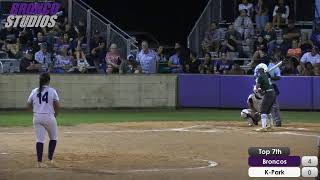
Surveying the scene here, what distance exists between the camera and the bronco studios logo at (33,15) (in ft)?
95.3

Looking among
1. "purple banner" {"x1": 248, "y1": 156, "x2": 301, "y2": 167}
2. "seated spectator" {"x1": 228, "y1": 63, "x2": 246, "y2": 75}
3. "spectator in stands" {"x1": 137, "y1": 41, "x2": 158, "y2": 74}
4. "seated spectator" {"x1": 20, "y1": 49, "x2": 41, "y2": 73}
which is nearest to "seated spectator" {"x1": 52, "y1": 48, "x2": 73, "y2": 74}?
"seated spectator" {"x1": 20, "y1": 49, "x2": 41, "y2": 73}

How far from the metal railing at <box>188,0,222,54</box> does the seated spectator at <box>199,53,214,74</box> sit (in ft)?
10.5

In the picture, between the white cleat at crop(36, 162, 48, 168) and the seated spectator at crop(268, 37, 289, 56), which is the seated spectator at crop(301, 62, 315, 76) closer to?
the seated spectator at crop(268, 37, 289, 56)

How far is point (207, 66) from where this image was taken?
25797 mm

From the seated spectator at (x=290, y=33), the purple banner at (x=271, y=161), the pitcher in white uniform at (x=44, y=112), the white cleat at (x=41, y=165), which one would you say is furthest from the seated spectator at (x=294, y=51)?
the purple banner at (x=271, y=161)

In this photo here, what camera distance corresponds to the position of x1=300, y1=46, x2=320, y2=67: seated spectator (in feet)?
80.6

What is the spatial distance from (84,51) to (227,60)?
233 inches

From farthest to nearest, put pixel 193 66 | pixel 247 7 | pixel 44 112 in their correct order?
pixel 247 7 < pixel 193 66 < pixel 44 112

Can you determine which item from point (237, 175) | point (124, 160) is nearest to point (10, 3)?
point (124, 160)

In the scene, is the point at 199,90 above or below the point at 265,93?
below

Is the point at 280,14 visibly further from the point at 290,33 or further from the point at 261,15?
the point at 290,33

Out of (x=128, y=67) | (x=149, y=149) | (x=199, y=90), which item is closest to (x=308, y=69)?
(x=199, y=90)

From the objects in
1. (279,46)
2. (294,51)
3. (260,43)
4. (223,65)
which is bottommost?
(223,65)

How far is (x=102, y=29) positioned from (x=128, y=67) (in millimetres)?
4140
